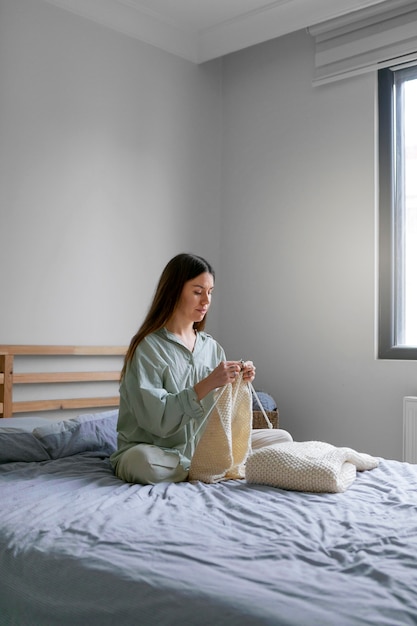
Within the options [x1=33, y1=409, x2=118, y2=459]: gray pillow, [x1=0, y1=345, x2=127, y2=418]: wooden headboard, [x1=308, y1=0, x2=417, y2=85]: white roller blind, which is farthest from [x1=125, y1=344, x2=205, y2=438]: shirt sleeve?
[x1=308, y1=0, x2=417, y2=85]: white roller blind

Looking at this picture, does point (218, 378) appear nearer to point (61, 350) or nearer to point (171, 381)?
point (171, 381)

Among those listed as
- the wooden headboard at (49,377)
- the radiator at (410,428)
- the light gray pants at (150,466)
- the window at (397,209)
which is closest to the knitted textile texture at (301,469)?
the light gray pants at (150,466)

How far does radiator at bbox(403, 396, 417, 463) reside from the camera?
323 centimetres

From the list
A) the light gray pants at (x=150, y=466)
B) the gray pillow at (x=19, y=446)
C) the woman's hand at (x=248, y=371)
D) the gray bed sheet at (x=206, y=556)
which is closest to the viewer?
the gray bed sheet at (x=206, y=556)

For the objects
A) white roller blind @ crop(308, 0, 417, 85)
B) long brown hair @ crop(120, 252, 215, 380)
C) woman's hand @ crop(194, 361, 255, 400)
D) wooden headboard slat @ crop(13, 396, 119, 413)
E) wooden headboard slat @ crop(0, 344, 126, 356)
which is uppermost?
white roller blind @ crop(308, 0, 417, 85)

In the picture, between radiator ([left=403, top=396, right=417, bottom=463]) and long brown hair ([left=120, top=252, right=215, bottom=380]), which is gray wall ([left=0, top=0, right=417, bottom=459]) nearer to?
radiator ([left=403, top=396, right=417, bottom=463])

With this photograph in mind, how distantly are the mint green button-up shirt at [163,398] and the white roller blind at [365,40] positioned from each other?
198cm

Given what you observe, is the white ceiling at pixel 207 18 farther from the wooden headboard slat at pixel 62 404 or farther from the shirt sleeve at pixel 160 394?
the shirt sleeve at pixel 160 394

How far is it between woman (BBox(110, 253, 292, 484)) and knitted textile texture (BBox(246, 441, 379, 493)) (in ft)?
0.75

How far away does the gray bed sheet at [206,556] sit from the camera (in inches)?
43.0

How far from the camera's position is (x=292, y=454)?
193 cm

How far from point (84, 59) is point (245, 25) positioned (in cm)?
92

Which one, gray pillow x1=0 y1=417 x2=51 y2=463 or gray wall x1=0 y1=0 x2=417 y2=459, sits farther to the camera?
gray wall x1=0 y1=0 x2=417 y2=459

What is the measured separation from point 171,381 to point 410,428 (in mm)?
1563
